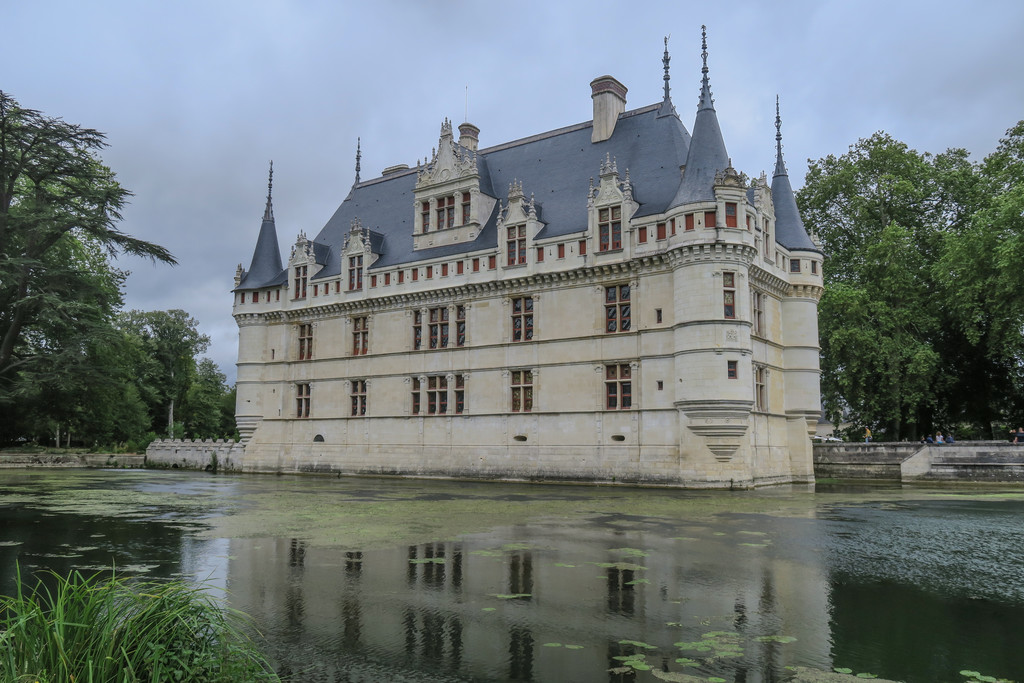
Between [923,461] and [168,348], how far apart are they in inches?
2406

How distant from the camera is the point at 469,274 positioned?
112ft

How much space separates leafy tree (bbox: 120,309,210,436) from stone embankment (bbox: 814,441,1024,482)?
54.8m

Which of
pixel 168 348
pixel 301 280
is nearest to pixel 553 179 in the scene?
pixel 301 280

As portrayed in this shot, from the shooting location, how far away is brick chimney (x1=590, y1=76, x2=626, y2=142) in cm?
3469

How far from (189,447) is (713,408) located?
99.7 feet

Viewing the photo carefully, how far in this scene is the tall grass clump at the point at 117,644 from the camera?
380 centimetres

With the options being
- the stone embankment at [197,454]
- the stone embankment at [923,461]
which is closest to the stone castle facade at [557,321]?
the stone embankment at [197,454]

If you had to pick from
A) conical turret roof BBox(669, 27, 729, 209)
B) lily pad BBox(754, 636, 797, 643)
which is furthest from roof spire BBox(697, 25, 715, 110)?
lily pad BBox(754, 636, 797, 643)

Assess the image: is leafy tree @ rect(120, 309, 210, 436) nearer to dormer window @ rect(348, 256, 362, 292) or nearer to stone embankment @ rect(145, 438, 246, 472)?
stone embankment @ rect(145, 438, 246, 472)

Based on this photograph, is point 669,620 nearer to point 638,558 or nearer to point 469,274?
point 638,558

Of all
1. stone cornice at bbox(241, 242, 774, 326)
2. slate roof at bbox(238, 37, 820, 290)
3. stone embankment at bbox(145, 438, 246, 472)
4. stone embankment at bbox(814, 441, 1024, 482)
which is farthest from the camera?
stone embankment at bbox(145, 438, 246, 472)

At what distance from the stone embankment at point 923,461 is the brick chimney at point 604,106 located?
17.9 metres

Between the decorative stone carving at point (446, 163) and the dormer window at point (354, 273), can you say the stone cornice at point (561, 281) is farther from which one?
the decorative stone carving at point (446, 163)

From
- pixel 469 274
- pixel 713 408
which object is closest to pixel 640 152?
pixel 469 274
